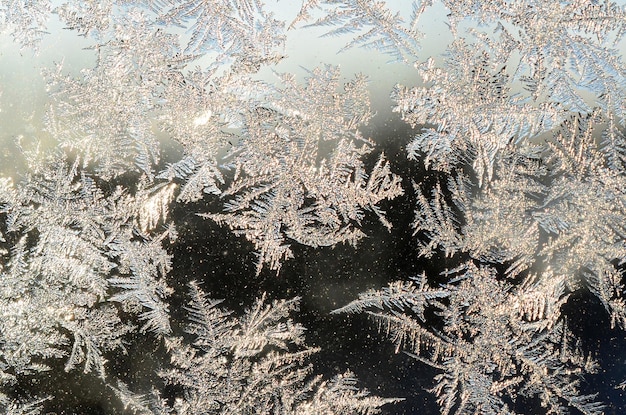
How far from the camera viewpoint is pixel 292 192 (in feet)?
1.40

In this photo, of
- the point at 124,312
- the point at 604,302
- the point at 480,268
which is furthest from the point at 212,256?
the point at 604,302

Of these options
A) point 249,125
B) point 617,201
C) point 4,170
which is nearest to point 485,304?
point 617,201

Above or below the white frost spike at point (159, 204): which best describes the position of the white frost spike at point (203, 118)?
above

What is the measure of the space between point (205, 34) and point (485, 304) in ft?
1.01

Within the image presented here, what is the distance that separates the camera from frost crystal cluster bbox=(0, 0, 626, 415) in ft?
1.37

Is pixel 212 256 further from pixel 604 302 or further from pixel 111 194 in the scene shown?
pixel 604 302

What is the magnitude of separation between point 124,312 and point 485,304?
286 mm

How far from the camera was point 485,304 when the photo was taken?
43 cm

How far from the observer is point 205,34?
42 centimetres

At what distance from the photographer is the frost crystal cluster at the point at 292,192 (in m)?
0.42

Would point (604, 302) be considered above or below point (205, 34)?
below

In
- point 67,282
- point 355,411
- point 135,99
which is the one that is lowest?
point 355,411

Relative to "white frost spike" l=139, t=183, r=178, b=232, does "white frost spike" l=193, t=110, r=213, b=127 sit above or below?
above

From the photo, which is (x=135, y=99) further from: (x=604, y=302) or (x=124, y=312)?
(x=604, y=302)
